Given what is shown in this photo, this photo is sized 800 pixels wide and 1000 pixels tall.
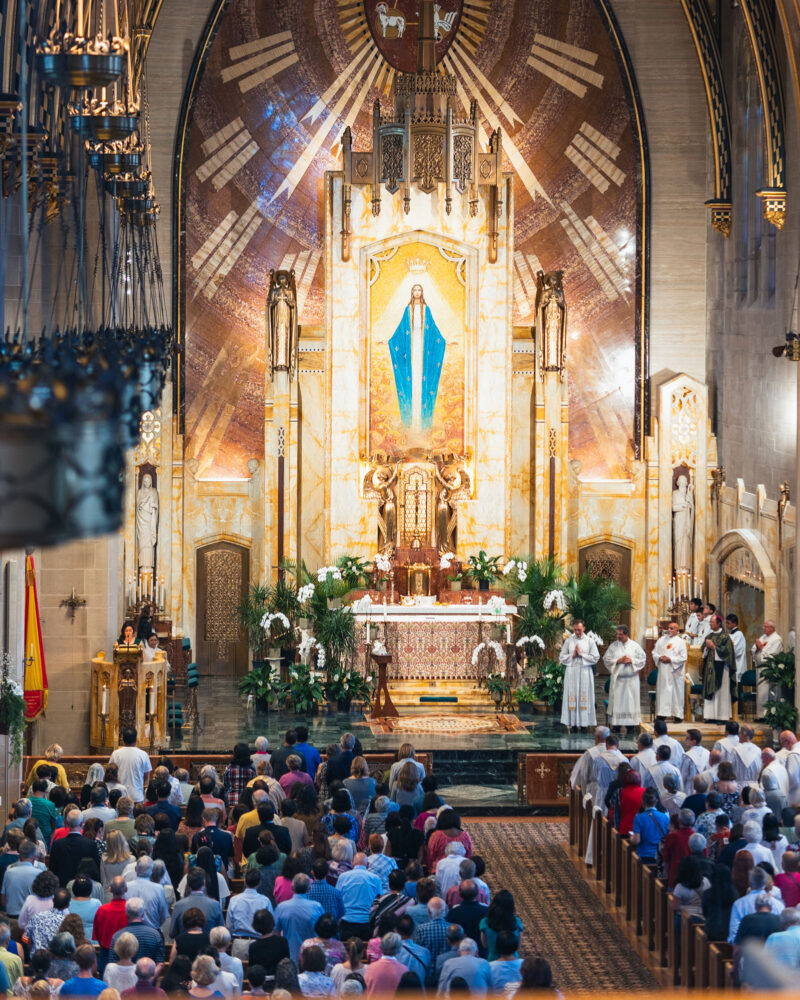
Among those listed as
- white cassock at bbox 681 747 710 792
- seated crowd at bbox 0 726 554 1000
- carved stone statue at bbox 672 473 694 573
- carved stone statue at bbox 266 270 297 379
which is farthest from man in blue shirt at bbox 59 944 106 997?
carved stone statue at bbox 672 473 694 573

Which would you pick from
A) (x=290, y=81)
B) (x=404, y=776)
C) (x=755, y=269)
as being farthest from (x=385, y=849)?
(x=290, y=81)

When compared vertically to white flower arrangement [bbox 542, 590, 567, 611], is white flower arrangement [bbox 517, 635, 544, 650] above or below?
below

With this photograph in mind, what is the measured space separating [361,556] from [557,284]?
17.2 feet

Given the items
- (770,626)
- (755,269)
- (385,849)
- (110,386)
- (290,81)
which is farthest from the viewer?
(290,81)

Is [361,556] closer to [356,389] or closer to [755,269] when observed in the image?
[356,389]

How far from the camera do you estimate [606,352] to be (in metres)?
29.2

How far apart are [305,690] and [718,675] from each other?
5633 mm

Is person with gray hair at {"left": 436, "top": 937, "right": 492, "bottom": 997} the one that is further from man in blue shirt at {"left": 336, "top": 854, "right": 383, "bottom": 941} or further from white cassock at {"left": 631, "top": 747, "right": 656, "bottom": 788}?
white cassock at {"left": 631, "top": 747, "right": 656, "bottom": 788}

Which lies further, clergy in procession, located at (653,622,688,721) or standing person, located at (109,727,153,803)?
clergy in procession, located at (653,622,688,721)

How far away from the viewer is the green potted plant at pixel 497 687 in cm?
2466

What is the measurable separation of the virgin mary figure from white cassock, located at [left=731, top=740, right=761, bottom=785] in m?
11.3

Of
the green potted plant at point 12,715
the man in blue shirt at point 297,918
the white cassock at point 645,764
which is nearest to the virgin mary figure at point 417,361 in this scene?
the green potted plant at point 12,715

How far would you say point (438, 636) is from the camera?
2534 cm

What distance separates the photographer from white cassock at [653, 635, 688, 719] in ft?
75.5
